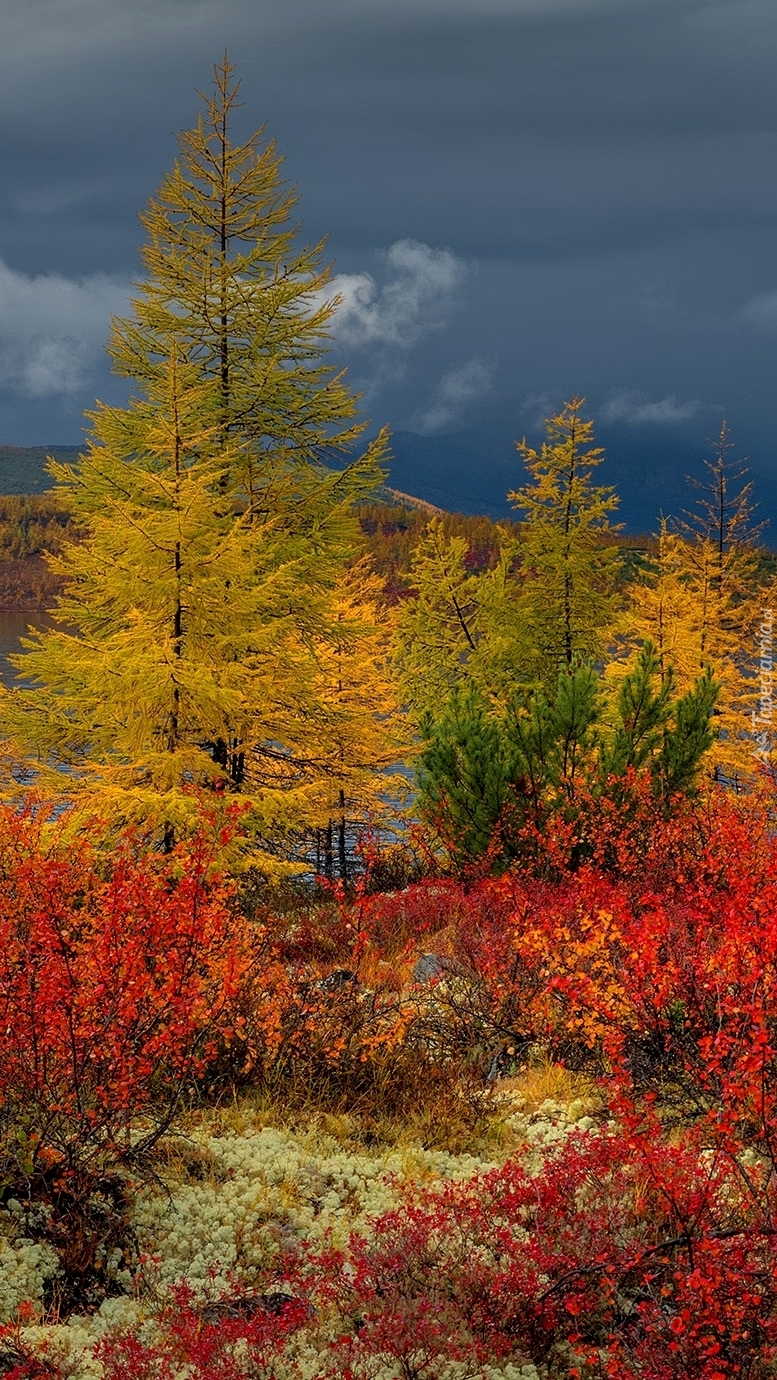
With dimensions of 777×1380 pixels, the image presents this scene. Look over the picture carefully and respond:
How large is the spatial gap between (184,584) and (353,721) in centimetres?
535

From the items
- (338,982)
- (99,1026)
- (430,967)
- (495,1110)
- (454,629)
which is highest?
(454,629)

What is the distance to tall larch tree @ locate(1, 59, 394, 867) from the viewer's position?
497 inches

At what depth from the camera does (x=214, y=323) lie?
16.2m

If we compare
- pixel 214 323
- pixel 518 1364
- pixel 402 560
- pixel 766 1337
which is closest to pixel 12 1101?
pixel 518 1364

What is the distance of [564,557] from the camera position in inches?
890

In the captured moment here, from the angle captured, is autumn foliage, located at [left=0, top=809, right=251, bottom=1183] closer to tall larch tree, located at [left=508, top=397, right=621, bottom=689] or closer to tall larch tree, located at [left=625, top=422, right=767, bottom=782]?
tall larch tree, located at [left=508, top=397, right=621, bottom=689]

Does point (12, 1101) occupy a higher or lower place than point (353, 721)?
lower

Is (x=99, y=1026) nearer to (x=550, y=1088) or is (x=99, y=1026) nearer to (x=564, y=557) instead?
(x=550, y=1088)

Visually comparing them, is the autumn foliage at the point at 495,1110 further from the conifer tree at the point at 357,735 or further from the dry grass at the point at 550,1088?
the conifer tree at the point at 357,735

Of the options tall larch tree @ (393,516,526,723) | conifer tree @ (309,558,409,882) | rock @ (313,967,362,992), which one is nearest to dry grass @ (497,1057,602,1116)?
rock @ (313,967,362,992)

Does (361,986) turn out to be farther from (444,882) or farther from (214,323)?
(214,323)

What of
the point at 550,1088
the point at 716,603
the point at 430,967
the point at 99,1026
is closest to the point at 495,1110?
the point at 550,1088

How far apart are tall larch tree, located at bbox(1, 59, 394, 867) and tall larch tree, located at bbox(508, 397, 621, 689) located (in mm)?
6400

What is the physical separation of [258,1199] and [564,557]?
61.1ft
